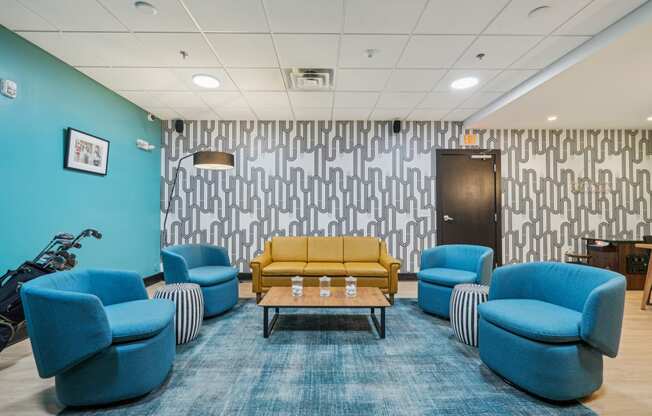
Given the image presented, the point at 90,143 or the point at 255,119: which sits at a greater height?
the point at 255,119

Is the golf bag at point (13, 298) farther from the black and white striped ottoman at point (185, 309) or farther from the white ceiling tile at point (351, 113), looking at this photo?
the white ceiling tile at point (351, 113)

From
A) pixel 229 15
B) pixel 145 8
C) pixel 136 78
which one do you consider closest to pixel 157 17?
pixel 145 8

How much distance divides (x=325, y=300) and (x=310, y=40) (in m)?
2.67

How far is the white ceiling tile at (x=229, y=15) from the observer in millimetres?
2473

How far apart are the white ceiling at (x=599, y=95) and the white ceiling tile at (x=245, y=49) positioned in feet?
10.9

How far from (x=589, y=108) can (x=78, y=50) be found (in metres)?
6.79

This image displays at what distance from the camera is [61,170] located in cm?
345

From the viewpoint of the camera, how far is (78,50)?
3199 millimetres

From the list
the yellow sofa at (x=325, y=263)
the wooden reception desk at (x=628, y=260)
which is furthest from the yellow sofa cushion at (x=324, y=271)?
the wooden reception desk at (x=628, y=260)

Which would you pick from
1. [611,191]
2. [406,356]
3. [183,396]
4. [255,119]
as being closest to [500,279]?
[406,356]

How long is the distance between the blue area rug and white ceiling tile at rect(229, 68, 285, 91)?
302 cm

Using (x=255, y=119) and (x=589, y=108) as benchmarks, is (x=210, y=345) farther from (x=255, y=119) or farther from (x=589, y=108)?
(x=589, y=108)

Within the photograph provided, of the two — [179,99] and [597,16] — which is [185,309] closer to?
[179,99]

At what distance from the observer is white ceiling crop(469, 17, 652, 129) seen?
2.91m
